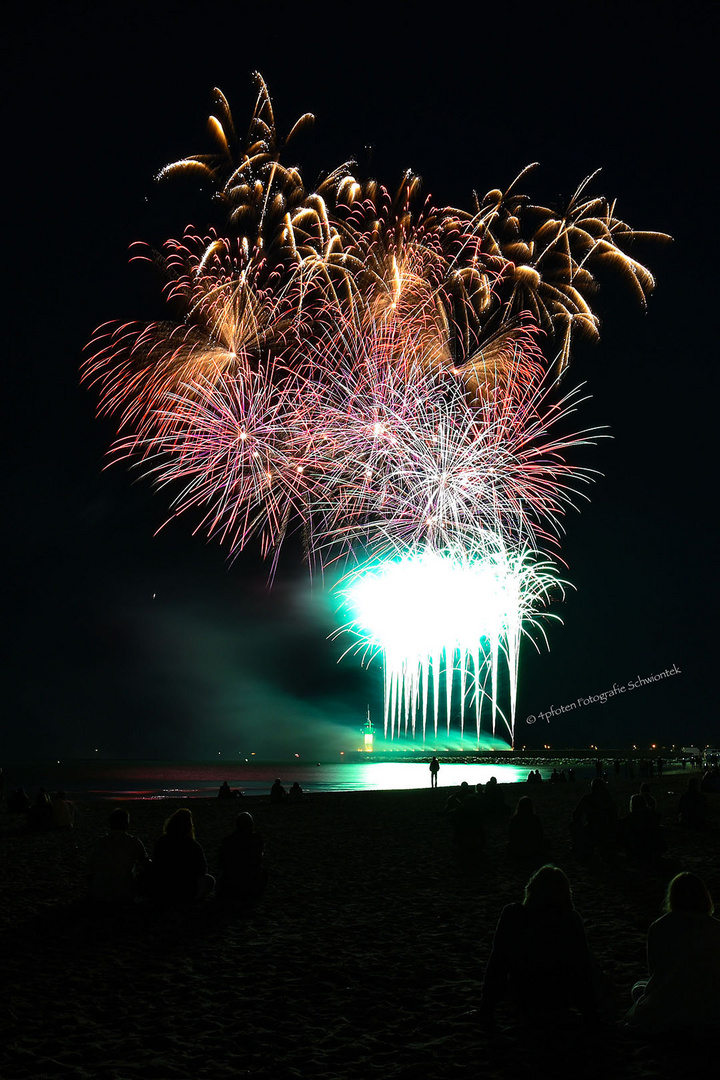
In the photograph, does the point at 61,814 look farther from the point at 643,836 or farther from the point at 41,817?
the point at 643,836

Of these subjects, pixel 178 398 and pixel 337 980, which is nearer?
pixel 337 980

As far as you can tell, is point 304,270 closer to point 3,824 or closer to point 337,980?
point 3,824

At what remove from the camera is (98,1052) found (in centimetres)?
525

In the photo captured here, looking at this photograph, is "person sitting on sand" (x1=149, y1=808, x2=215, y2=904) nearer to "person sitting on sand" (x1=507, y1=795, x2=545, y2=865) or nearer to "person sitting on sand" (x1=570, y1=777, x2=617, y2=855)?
"person sitting on sand" (x1=507, y1=795, x2=545, y2=865)

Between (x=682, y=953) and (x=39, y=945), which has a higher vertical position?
(x=682, y=953)

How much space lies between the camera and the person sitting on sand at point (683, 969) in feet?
16.7

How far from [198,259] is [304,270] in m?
2.53

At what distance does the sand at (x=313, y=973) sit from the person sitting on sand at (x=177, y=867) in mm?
229

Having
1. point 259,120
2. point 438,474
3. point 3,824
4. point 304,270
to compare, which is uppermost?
point 259,120

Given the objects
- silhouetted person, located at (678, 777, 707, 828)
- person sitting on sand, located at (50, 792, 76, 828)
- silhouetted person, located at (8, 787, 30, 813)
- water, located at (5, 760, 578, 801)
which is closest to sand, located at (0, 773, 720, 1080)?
silhouetted person, located at (678, 777, 707, 828)

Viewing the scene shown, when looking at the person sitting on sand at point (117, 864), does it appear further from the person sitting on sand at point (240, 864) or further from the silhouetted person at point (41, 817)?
the silhouetted person at point (41, 817)

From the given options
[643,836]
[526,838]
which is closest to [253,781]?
[526,838]

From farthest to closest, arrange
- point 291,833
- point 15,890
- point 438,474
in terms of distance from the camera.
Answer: point 438,474 < point 291,833 < point 15,890

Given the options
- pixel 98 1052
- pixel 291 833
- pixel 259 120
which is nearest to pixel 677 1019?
pixel 98 1052
